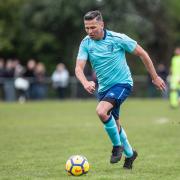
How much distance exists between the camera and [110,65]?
9859 mm

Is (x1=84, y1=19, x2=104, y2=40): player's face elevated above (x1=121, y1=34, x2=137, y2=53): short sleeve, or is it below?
above

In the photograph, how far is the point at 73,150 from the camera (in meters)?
12.7

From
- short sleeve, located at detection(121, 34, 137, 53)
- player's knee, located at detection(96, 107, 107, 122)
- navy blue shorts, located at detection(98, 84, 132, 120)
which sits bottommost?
player's knee, located at detection(96, 107, 107, 122)

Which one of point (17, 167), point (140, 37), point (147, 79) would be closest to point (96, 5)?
point (140, 37)

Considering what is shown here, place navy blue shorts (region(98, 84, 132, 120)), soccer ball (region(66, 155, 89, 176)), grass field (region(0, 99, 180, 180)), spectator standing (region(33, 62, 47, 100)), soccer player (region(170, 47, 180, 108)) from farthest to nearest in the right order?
spectator standing (region(33, 62, 47, 100)) → soccer player (region(170, 47, 180, 108)) → navy blue shorts (region(98, 84, 132, 120)) → grass field (region(0, 99, 180, 180)) → soccer ball (region(66, 155, 89, 176))

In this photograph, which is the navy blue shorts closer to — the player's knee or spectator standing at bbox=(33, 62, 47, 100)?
the player's knee

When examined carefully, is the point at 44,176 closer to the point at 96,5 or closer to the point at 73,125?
the point at 73,125

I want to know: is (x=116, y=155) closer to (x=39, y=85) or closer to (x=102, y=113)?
(x=102, y=113)

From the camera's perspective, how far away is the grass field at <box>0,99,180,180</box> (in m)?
9.70

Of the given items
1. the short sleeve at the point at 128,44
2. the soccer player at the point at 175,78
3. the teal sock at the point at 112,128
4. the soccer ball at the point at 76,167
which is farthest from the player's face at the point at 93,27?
the soccer player at the point at 175,78

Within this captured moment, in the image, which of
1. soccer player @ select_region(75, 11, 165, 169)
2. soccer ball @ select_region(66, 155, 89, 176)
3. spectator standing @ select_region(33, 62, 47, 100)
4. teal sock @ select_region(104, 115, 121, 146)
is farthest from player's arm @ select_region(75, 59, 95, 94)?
spectator standing @ select_region(33, 62, 47, 100)

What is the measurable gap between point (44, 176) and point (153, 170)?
1.65 m

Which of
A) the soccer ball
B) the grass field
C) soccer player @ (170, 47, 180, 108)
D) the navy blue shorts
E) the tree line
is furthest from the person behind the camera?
the tree line

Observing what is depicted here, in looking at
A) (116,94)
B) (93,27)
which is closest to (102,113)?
(116,94)
